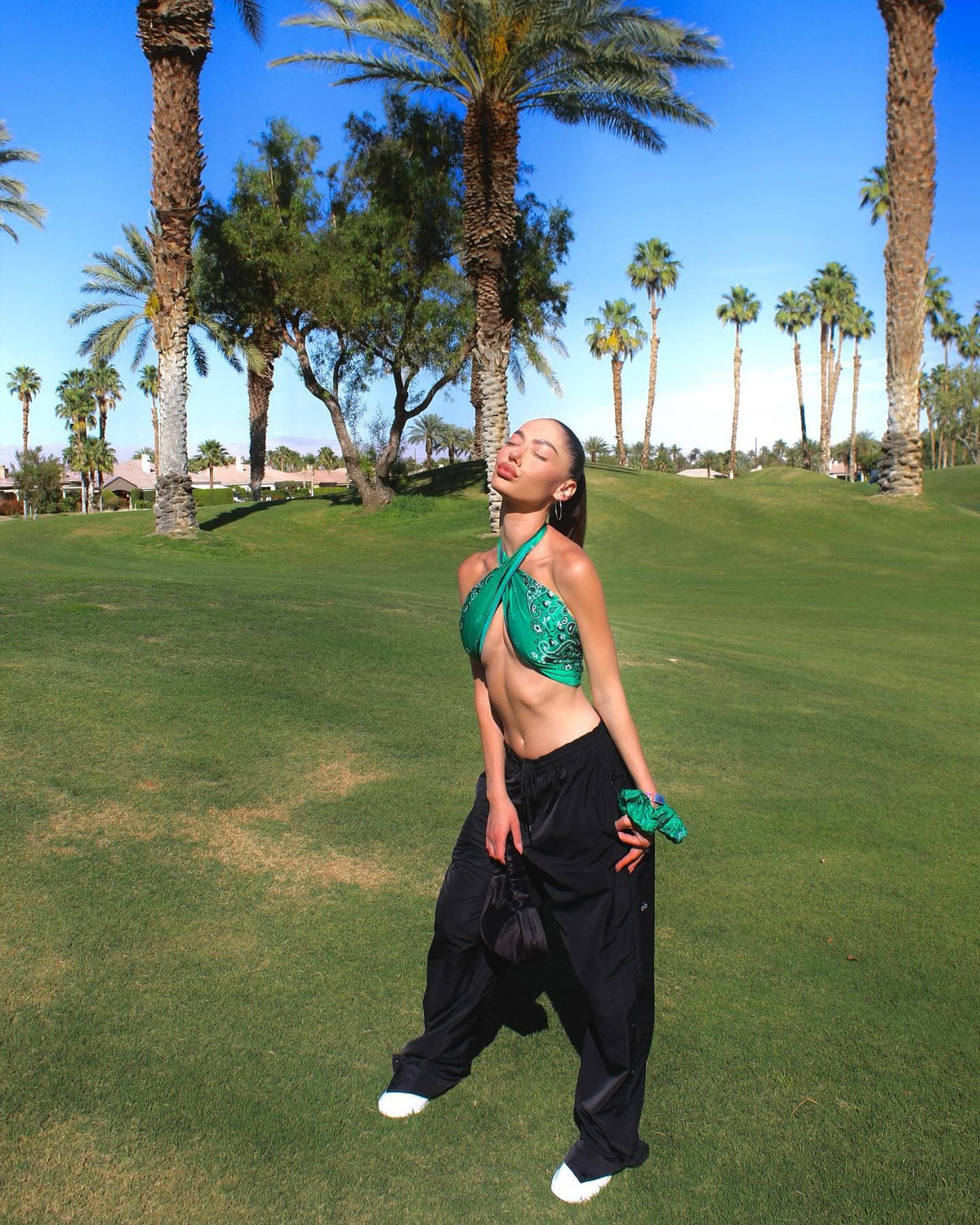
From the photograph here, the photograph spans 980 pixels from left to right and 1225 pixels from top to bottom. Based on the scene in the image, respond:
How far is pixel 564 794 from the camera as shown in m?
2.92

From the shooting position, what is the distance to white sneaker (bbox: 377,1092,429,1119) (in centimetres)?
311

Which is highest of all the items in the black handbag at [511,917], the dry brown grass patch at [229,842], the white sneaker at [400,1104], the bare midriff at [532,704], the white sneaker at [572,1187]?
the bare midriff at [532,704]

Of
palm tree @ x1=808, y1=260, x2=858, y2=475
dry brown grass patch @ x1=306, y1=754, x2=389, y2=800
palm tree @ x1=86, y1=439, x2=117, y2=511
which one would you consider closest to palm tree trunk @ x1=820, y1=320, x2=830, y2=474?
palm tree @ x1=808, y1=260, x2=858, y2=475

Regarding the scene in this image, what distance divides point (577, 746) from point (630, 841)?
0.31m

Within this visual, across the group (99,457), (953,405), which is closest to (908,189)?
(953,405)

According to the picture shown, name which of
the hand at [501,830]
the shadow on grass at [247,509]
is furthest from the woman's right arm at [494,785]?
the shadow on grass at [247,509]

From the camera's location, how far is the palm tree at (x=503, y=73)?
72.4 feet

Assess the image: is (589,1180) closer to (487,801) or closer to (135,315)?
(487,801)

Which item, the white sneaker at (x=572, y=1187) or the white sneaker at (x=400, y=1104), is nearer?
the white sneaker at (x=572, y=1187)

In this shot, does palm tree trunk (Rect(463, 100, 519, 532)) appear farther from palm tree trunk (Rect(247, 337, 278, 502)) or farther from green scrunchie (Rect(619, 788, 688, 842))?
green scrunchie (Rect(619, 788, 688, 842))

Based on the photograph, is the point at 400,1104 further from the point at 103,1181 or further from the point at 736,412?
the point at 736,412

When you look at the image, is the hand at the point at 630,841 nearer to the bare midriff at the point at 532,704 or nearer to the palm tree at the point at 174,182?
the bare midriff at the point at 532,704

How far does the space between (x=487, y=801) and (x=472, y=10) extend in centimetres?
2346

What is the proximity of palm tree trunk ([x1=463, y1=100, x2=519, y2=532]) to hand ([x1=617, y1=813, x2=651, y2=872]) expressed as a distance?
2137cm
